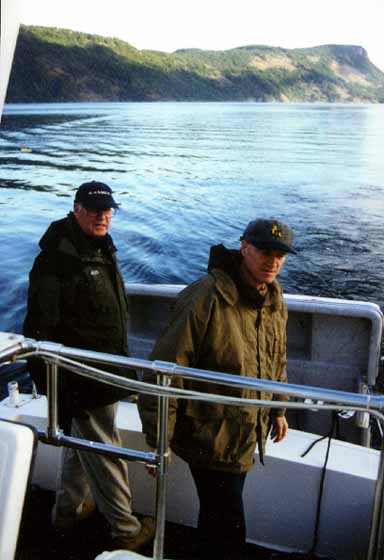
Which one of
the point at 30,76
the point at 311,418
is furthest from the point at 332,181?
the point at 30,76

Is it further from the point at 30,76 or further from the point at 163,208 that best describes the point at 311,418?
the point at 30,76

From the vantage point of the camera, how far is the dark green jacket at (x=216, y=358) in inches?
82.4

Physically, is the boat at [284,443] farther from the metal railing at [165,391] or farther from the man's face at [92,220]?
the man's face at [92,220]

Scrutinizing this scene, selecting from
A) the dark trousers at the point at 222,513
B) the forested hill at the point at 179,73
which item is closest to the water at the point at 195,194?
the dark trousers at the point at 222,513

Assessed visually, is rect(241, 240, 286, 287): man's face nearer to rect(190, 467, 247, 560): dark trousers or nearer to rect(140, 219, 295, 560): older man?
rect(140, 219, 295, 560): older man

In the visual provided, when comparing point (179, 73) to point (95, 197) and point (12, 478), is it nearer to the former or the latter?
point (95, 197)

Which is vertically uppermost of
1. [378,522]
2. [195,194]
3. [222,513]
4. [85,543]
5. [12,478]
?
[12,478]

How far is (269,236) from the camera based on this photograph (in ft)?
7.18

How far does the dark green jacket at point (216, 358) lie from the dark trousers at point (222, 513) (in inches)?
2.4

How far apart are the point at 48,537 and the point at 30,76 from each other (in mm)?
69907

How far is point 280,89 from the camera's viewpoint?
99.6 metres

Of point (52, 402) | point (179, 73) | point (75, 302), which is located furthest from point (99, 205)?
point (179, 73)

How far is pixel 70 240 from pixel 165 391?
95cm

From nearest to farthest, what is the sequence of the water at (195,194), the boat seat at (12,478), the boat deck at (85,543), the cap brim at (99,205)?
the boat seat at (12,478)
the cap brim at (99,205)
the boat deck at (85,543)
the water at (195,194)
